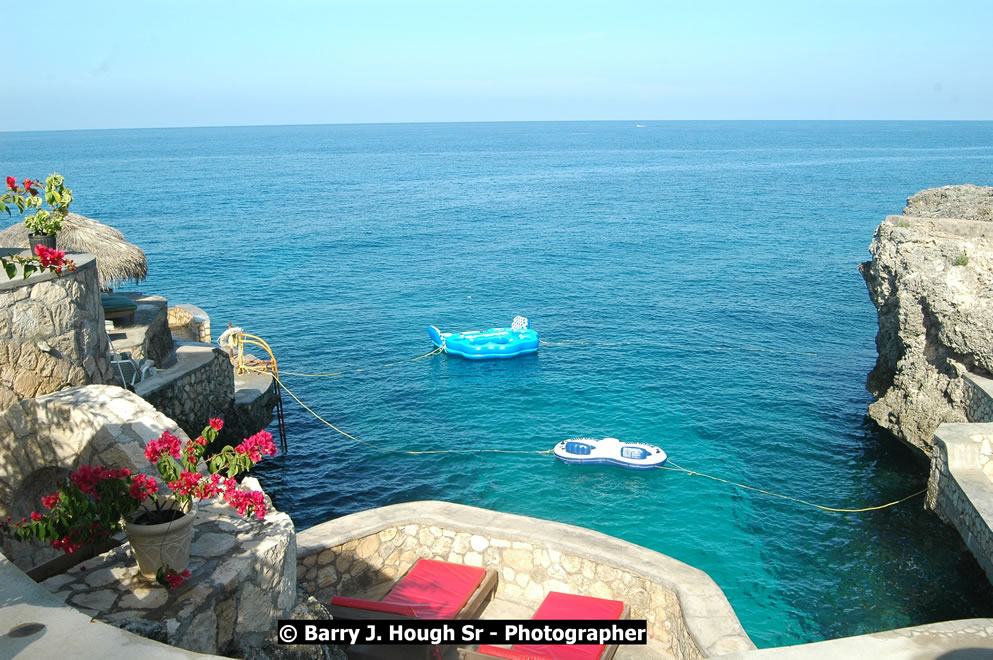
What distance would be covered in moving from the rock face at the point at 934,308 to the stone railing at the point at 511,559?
12690mm

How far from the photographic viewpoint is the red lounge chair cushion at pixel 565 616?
990cm

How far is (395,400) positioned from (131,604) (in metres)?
21.2

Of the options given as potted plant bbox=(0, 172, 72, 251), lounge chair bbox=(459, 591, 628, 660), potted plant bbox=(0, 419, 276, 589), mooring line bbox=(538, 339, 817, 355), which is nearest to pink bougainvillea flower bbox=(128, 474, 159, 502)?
potted plant bbox=(0, 419, 276, 589)

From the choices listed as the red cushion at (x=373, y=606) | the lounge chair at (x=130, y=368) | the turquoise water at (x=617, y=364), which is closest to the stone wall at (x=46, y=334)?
the red cushion at (x=373, y=606)

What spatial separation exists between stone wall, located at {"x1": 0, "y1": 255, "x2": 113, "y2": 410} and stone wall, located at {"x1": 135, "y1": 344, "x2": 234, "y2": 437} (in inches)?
256

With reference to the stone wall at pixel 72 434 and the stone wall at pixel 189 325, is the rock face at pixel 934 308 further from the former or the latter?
the stone wall at pixel 189 325

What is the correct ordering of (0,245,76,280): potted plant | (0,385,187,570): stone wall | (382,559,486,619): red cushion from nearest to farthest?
(0,385,187,570): stone wall < (0,245,76,280): potted plant < (382,559,486,619): red cushion

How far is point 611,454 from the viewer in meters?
22.4

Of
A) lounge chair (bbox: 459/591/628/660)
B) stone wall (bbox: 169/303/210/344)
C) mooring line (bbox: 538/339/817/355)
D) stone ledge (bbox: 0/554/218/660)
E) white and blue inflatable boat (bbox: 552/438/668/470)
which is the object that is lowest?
white and blue inflatable boat (bbox: 552/438/668/470)

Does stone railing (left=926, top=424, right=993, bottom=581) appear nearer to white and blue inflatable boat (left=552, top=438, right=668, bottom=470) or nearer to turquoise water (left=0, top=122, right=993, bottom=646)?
turquoise water (left=0, top=122, right=993, bottom=646)

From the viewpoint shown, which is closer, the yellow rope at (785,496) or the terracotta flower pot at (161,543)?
the terracotta flower pot at (161,543)

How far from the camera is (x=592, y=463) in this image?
22547 millimetres

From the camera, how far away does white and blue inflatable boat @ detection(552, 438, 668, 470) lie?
22.2m

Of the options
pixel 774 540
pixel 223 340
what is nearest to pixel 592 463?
pixel 774 540
